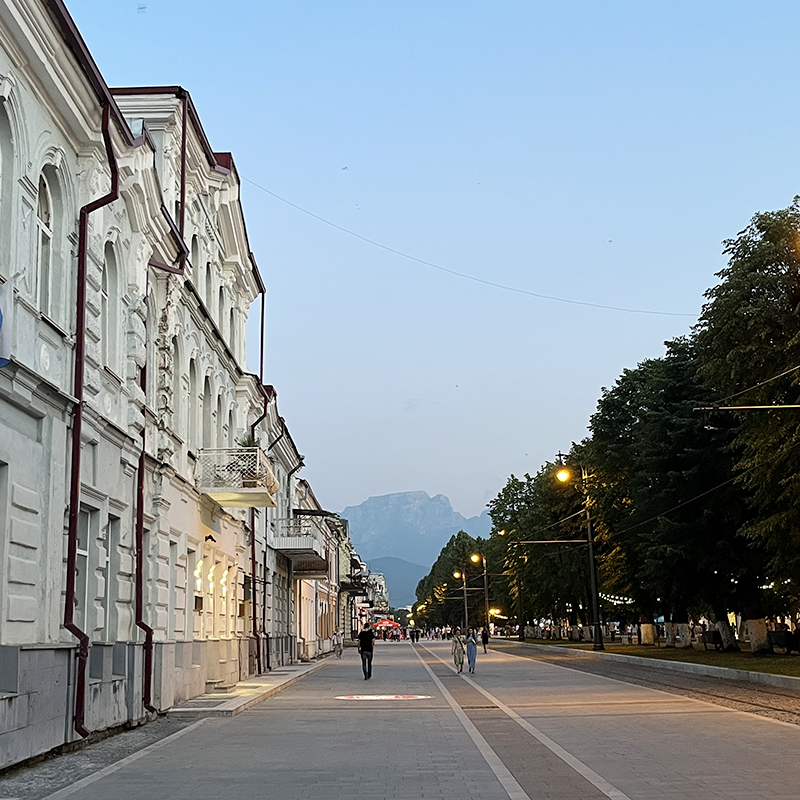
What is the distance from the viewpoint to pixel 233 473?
25438mm

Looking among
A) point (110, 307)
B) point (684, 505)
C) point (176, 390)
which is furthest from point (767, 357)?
point (110, 307)

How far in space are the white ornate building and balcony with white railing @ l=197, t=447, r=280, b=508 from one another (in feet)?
0.17

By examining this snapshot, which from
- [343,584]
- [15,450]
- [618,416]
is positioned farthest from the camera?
[343,584]

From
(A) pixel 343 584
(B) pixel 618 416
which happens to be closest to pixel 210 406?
(B) pixel 618 416

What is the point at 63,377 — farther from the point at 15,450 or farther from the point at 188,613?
the point at 188,613

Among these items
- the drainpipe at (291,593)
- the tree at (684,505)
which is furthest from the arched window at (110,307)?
the drainpipe at (291,593)

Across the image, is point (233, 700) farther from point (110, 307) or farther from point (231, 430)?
point (231, 430)

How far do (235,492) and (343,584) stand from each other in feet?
244

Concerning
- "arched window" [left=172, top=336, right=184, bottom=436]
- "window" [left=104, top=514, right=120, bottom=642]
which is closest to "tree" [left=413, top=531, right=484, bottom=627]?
"arched window" [left=172, top=336, right=184, bottom=436]

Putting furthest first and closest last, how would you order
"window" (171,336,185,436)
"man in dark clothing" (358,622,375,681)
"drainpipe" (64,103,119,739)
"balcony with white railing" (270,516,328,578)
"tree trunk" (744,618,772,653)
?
"balcony with white railing" (270,516,328,578) < "tree trunk" (744,618,772,653) < "man in dark clothing" (358,622,375,681) < "window" (171,336,185,436) < "drainpipe" (64,103,119,739)

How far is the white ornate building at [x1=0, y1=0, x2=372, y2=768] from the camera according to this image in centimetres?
1263

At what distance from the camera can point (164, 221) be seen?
2005 centimetres

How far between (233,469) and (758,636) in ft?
85.4

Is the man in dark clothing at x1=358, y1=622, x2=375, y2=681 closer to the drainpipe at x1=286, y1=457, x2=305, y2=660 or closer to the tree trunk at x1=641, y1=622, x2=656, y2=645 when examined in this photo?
the drainpipe at x1=286, y1=457, x2=305, y2=660
